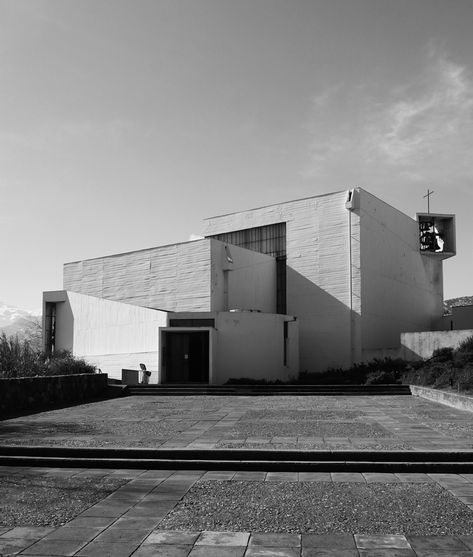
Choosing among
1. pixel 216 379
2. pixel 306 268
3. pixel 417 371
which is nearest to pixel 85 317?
pixel 216 379

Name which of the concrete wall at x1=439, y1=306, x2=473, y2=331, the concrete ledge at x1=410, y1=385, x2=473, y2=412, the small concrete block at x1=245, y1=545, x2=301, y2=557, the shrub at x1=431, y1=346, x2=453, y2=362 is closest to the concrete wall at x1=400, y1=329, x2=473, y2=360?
the shrub at x1=431, y1=346, x2=453, y2=362

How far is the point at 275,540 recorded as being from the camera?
15.8 feet

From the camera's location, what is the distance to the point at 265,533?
499cm

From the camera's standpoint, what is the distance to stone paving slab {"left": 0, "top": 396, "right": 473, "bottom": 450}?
906cm

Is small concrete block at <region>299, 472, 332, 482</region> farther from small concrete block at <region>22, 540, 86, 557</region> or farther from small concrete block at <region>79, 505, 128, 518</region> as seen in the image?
small concrete block at <region>22, 540, 86, 557</region>

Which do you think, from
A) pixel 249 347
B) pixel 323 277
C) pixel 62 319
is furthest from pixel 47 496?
pixel 323 277

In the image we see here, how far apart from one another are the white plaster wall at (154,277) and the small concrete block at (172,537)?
25.1m

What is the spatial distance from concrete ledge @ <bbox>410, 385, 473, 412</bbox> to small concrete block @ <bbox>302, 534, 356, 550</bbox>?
1029 cm

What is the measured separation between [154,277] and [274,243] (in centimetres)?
837

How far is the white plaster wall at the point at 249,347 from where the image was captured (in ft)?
87.6

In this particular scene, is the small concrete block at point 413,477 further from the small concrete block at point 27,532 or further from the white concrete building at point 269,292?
the white concrete building at point 269,292

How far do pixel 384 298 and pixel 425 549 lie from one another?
30920 mm

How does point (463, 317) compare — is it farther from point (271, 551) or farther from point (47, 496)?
point (271, 551)

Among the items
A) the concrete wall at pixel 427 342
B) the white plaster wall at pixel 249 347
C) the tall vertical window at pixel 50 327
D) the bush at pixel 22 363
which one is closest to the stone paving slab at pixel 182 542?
the bush at pixel 22 363
